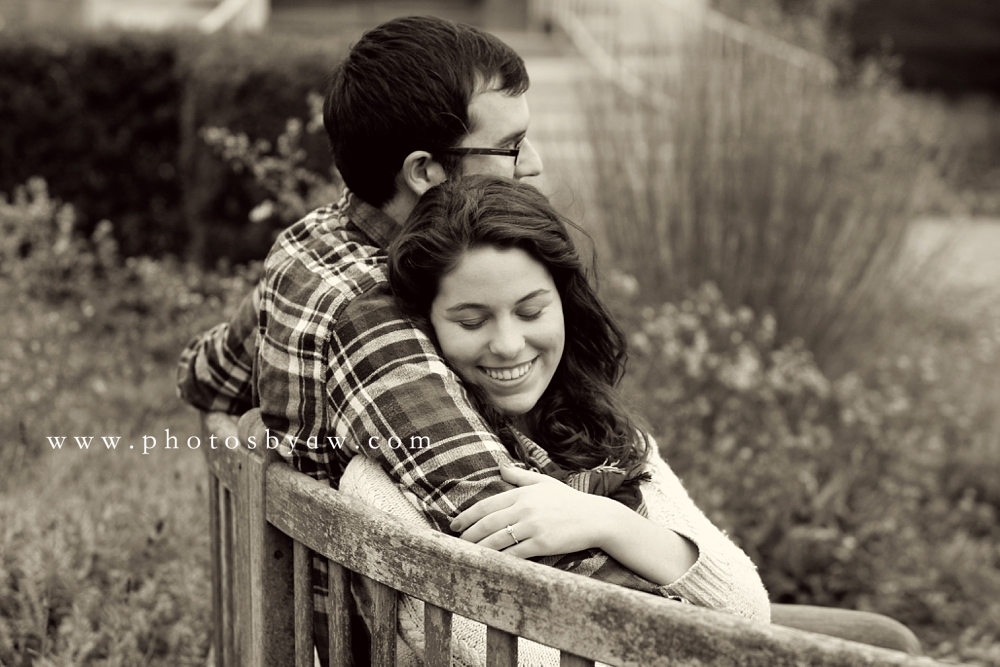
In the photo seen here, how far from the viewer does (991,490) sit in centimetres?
476

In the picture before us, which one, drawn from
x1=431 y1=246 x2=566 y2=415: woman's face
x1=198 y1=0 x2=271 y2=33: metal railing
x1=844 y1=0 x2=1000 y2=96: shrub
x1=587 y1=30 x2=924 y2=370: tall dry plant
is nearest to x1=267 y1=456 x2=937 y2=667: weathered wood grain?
x1=431 y1=246 x2=566 y2=415: woman's face

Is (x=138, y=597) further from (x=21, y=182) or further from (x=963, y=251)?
(x=963, y=251)

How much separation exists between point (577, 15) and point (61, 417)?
30.3 ft

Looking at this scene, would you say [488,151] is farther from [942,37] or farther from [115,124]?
[942,37]

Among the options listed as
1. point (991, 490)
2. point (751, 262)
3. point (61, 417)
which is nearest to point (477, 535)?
point (61, 417)

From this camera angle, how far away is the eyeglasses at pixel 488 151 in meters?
1.94

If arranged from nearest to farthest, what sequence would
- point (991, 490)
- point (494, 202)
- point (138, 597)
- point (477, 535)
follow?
point (477, 535), point (494, 202), point (138, 597), point (991, 490)

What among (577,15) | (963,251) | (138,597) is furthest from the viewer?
(577,15)

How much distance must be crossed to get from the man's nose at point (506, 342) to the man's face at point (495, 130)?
14.7 inches

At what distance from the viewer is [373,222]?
6.41 feet

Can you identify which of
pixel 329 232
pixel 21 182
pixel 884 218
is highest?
pixel 329 232

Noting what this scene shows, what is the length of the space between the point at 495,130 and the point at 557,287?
0.32m

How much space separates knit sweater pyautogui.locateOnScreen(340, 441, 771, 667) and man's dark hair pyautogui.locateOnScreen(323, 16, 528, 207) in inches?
23.4

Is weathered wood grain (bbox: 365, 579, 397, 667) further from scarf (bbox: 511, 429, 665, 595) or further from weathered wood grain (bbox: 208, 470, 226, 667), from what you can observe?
weathered wood grain (bbox: 208, 470, 226, 667)
